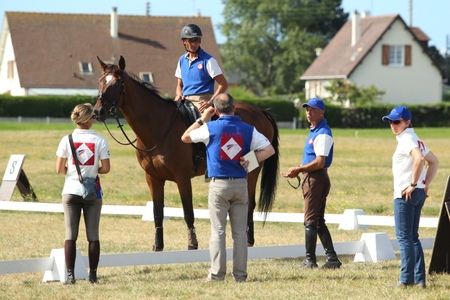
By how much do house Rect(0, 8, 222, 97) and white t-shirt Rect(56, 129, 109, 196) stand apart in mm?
58359

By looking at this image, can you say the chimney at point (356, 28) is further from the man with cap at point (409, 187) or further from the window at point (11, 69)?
the man with cap at point (409, 187)

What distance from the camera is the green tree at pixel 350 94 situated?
65438 millimetres

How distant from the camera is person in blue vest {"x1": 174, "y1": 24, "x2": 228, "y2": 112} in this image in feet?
40.1

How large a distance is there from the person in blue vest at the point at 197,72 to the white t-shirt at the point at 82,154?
2695 millimetres

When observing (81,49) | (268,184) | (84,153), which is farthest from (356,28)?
(84,153)

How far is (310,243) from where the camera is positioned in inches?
423

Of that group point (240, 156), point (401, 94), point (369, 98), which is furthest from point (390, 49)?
point (240, 156)

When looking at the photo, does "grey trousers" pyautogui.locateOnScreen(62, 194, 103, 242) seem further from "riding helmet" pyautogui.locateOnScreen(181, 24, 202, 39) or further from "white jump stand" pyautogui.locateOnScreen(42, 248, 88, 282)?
"riding helmet" pyautogui.locateOnScreen(181, 24, 202, 39)

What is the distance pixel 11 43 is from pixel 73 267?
206ft

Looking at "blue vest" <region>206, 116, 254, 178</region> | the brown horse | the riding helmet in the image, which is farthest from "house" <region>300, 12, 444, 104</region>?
"blue vest" <region>206, 116, 254, 178</region>

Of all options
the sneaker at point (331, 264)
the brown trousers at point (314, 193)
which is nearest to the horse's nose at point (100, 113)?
the brown trousers at point (314, 193)

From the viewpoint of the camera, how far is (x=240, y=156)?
9562 mm

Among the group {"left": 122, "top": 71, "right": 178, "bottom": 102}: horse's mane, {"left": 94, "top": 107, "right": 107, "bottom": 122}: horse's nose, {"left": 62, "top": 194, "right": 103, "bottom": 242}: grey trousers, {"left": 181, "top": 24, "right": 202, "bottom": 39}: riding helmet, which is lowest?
{"left": 62, "top": 194, "right": 103, "bottom": 242}: grey trousers

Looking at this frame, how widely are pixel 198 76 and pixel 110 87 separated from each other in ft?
4.92
